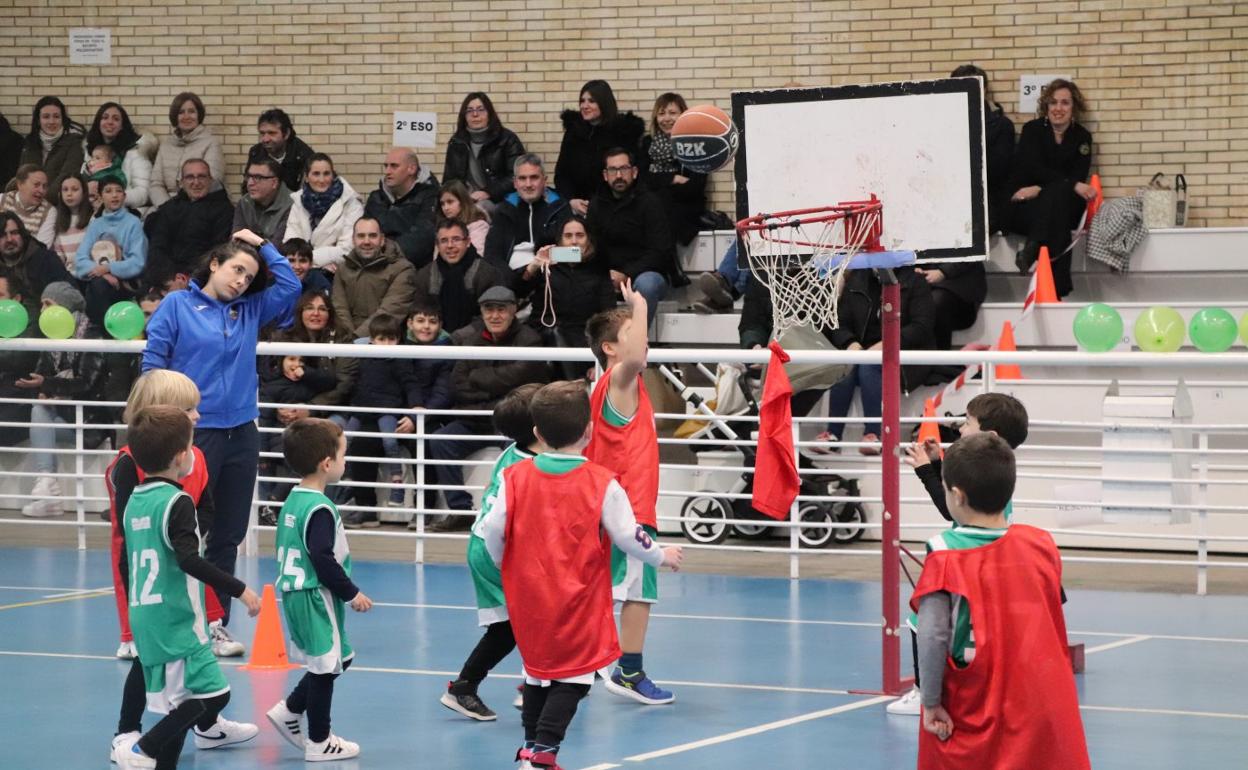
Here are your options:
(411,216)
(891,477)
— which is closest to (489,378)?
(411,216)

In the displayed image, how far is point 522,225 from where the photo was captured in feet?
46.4

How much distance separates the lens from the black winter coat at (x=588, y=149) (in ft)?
48.3

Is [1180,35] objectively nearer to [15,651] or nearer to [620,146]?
[620,146]

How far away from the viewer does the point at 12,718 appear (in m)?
6.84

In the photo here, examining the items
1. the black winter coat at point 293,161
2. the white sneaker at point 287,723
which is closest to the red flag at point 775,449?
the white sneaker at point 287,723

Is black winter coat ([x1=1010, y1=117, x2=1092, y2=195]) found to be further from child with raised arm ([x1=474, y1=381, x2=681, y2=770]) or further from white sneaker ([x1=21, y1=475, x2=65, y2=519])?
child with raised arm ([x1=474, y1=381, x2=681, y2=770])

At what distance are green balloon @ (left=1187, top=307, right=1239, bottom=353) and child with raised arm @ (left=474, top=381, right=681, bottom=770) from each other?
6958mm

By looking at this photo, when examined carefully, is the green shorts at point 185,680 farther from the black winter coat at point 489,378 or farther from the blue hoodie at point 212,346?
the black winter coat at point 489,378

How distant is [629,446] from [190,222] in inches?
378

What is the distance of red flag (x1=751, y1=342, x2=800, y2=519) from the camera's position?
7.05 meters

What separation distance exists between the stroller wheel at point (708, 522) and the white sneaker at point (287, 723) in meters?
5.37

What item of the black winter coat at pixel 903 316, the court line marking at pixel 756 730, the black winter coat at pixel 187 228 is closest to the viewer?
the court line marking at pixel 756 730

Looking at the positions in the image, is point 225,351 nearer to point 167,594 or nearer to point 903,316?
point 167,594

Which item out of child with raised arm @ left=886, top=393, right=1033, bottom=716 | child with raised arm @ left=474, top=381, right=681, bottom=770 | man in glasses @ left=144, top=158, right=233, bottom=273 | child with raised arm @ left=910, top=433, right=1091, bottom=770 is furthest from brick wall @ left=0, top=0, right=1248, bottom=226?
child with raised arm @ left=910, top=433, right=1091, bottom=770
